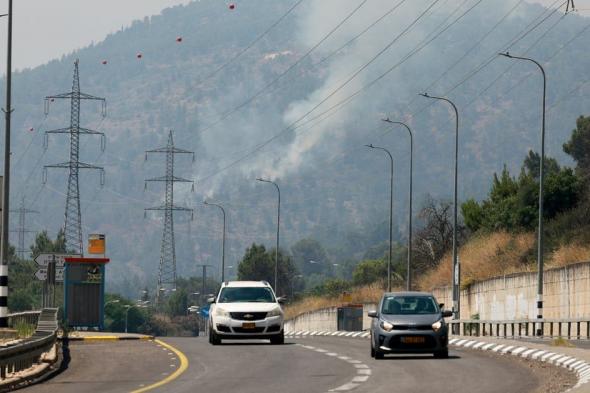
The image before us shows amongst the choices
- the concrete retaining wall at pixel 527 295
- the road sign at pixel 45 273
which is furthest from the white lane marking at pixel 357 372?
the concrete retaining wall at pixel 527 295

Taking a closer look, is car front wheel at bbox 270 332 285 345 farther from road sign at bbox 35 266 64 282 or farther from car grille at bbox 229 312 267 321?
road sign at bbox 35 266 64 282

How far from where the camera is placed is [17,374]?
26422 millimetres

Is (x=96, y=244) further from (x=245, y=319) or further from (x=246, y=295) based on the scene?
(x=245, y=319)

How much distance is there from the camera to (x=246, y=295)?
41.6 metres

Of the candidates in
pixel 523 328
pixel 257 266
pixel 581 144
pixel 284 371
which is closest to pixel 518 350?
pixel 284 371

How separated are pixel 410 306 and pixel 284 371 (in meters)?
6.88

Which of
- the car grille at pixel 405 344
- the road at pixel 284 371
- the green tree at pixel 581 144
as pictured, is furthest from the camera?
the green tree at pixel 581 144

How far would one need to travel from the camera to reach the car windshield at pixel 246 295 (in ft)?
136

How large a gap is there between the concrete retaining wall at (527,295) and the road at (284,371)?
2322 centimetres

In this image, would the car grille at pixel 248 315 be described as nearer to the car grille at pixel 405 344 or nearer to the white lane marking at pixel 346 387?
the car grille at pixel 405 344

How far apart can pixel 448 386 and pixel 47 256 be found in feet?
94.6

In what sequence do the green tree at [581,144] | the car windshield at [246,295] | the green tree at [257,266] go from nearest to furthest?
1. the car windshield at [246,295]
2. the green tree at [581,144]
3. the green tree at [257,266]

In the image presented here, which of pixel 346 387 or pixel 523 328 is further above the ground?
pixel 523 328

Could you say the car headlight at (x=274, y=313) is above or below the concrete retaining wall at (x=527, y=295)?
below
